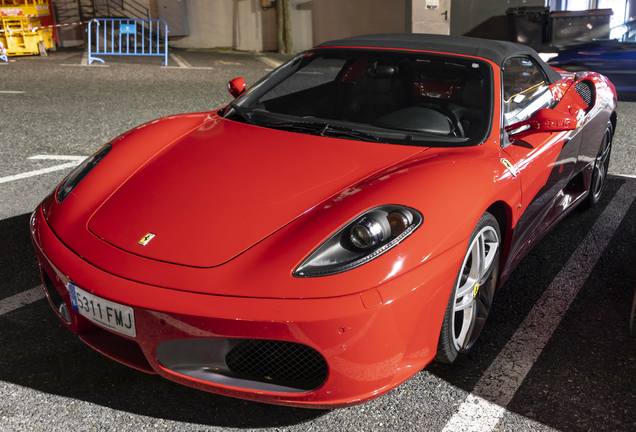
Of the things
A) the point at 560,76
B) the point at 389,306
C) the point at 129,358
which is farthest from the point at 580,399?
the point at 560,76

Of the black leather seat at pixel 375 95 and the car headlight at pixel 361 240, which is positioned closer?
the car headlight at pixel 361 240

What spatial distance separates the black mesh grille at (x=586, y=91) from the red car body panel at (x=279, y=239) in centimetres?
108

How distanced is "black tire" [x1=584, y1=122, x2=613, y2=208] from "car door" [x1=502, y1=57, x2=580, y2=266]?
0.71 meters

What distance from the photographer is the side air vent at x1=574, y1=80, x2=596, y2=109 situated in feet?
11.6

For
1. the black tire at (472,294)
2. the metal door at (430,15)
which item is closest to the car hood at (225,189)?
the black tire at (472,294)

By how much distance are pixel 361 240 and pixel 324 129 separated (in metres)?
0.90

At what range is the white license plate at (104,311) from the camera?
1.80m

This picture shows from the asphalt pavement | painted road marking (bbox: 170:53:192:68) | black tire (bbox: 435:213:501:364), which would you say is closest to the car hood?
black tire (bbox: 435:213:501:364)

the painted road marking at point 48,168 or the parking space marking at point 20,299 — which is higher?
the painted road marking at point 48,168

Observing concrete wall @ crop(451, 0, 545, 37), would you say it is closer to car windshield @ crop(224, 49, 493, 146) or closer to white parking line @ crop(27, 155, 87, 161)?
white parking line @ crop(27, 155, 87, 161)

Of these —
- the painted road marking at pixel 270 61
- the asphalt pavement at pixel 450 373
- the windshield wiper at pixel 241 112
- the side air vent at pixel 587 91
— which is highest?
the windshield wiper at pixel 241 112

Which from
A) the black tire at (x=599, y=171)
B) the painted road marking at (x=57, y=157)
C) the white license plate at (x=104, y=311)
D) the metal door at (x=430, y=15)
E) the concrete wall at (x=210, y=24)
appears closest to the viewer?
the white license plate at (x=104, y=311)

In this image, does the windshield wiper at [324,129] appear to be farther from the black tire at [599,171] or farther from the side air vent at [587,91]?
the black tire at [599,171]

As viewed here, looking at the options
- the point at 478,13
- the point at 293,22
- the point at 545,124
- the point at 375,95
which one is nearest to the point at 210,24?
the point at 293,22
